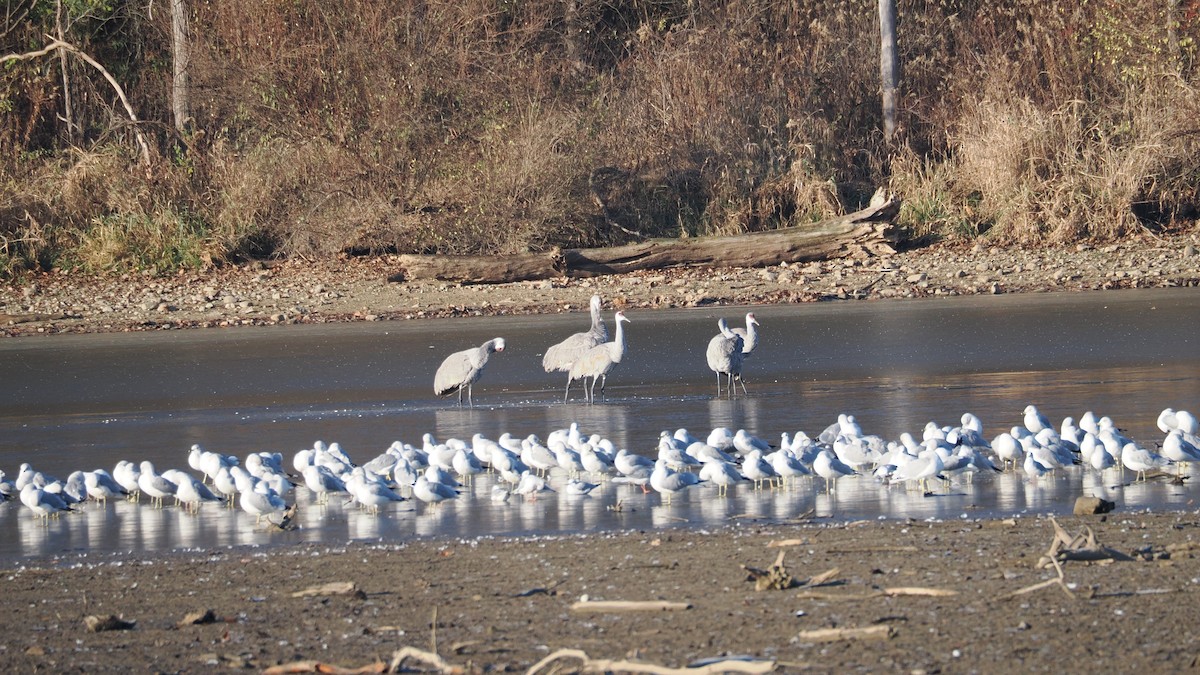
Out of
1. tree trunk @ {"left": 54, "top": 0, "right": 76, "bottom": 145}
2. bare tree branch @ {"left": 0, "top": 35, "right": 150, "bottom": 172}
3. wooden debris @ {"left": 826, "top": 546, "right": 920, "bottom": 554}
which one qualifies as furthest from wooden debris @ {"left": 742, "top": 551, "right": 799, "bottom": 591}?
tree trunk @ {"left": 54, "top": 0, "right": 76, "bottom": 145}

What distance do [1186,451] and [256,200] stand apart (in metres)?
16.1

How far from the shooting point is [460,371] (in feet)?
44.5

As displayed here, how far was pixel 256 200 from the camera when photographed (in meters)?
22.6

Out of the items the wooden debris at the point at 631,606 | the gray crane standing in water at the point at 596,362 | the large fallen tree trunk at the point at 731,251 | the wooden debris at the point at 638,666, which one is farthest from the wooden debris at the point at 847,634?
the large fallen tree trunk at the point at 731,251

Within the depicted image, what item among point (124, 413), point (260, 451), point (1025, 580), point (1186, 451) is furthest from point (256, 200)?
point (1025, 580)

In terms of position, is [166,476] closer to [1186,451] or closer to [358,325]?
[1186,451]

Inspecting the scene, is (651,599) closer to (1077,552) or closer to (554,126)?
(1077,552)

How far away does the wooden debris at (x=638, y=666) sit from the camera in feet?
17.0

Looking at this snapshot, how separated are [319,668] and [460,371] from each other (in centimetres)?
812

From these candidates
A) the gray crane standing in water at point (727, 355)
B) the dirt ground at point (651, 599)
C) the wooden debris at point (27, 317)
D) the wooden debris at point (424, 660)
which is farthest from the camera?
the wooden debris at point (27, 317)

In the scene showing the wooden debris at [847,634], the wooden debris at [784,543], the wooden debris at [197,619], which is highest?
the wooden debris at [197,619]

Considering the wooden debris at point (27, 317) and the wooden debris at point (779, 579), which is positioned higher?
the wooden debris at point (27, 317)

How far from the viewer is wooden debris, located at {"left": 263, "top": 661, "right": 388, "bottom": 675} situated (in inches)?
214

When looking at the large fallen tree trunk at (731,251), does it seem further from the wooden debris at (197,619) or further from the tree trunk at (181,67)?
the wooden debris at (197,619)
